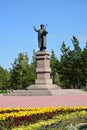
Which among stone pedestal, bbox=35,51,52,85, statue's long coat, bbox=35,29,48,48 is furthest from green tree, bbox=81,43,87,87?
stone pedestal, bbox=35,51,52,85

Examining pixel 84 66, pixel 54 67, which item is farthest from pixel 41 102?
pixel 54 67

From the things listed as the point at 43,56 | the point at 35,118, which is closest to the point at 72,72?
the point at 43,56

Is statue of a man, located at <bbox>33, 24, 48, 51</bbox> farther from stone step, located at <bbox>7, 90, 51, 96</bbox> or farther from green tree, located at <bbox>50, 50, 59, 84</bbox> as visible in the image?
green tree, located at <bbox>50, 50, 59, 84</bbox>

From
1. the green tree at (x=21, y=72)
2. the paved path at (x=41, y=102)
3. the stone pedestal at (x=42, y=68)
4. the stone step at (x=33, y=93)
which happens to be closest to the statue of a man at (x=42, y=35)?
the stone pedestal at (x=42, y=68)

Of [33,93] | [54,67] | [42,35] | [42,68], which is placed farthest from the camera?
[54,67]

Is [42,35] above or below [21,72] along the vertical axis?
above

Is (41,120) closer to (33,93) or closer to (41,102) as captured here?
(41,102)

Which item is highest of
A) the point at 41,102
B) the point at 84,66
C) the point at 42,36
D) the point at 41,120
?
the point at 42,36

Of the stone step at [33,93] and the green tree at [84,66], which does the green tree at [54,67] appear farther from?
the stone step at [33,93]

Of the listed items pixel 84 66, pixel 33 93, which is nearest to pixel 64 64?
pixel 84 66

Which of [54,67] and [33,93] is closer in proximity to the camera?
[33,93]

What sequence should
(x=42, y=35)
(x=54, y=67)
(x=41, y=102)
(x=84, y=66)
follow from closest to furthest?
(x=41, y=102) < (x=42, y=35) < (x=84, y=66) < (x=54, y=67)

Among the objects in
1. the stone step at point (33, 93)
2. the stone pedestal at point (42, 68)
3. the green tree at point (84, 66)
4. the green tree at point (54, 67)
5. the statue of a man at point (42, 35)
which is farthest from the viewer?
the green tree at point (54, 67)

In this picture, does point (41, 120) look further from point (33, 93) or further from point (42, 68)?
point (42, 68)
